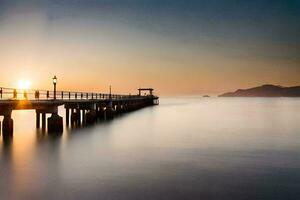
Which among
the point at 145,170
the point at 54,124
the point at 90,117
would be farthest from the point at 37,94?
the point at 145,170

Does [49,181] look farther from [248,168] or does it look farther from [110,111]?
[110,111]

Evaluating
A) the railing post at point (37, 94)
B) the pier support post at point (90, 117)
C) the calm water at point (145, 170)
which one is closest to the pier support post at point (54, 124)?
the railing post at point (37, 94)

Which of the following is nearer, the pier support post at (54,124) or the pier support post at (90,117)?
the pier support post at (54,124)

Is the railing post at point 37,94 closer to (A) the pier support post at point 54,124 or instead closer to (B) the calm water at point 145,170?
(A) the pier support post at point 54,124

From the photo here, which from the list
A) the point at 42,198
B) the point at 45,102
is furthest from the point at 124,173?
the point at 45,102

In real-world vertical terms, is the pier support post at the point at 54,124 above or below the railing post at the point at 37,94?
below

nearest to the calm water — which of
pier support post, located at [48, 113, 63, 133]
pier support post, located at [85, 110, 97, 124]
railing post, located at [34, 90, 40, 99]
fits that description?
pier support post, located at [48, 113, 63, 133]

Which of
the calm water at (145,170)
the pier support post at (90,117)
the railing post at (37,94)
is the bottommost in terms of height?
the calm water at (145,170)

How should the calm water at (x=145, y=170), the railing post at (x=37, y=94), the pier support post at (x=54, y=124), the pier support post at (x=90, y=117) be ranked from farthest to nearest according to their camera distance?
the pier support post at (x=90, y=117) < the pier support post at (x=54, y=124) < the railing post at (x=37, y=94) < the calm water at (x=145, y=170)

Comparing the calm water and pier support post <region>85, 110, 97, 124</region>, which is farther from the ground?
pier support post <region>85, 110, 97, 124</region>

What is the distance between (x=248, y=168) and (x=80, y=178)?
10.1 metres

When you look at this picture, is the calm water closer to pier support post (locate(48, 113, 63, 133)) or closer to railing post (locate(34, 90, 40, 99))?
pier support post (locate(48, 113, 63, 133))

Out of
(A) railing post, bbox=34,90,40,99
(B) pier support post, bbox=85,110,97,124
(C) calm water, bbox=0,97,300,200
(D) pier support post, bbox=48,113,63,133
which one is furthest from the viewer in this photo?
(B) pier support post, bbox=85,110,97,124

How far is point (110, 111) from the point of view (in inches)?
2640
